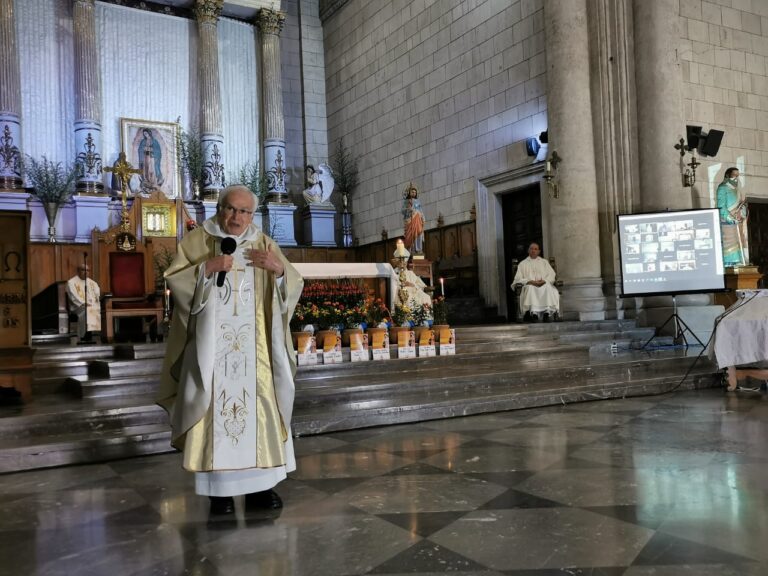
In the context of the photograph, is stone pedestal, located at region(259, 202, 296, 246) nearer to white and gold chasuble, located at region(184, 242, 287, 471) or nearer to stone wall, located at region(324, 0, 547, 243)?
stone wall, located at region(324, 0, 547, 243)

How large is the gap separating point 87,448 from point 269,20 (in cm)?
1384

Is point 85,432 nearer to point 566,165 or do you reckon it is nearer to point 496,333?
point 496,333

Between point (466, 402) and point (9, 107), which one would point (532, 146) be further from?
point (9, 107)

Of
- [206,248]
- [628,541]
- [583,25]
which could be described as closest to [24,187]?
[583,25]

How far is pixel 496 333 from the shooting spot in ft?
28.3

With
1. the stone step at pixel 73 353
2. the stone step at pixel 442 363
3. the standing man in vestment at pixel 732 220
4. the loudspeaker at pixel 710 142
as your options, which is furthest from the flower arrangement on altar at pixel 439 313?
the loudspeaker at pixel 710 142

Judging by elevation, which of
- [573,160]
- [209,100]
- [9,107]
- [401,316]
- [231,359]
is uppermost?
[209,100]

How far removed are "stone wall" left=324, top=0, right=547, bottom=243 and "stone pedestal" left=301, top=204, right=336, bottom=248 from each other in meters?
0.87

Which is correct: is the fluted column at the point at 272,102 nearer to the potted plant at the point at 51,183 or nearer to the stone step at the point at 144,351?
the potted plant at the point at 51,183

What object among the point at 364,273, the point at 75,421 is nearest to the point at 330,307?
the point at 364,273

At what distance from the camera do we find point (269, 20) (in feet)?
52.4

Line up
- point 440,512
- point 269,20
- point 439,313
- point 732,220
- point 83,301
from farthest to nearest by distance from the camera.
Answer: point 269,20, point 732,220, point 83,301, point 439,313, point 440,512

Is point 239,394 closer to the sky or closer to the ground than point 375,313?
closer to the ground

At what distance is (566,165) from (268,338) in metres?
8.15
